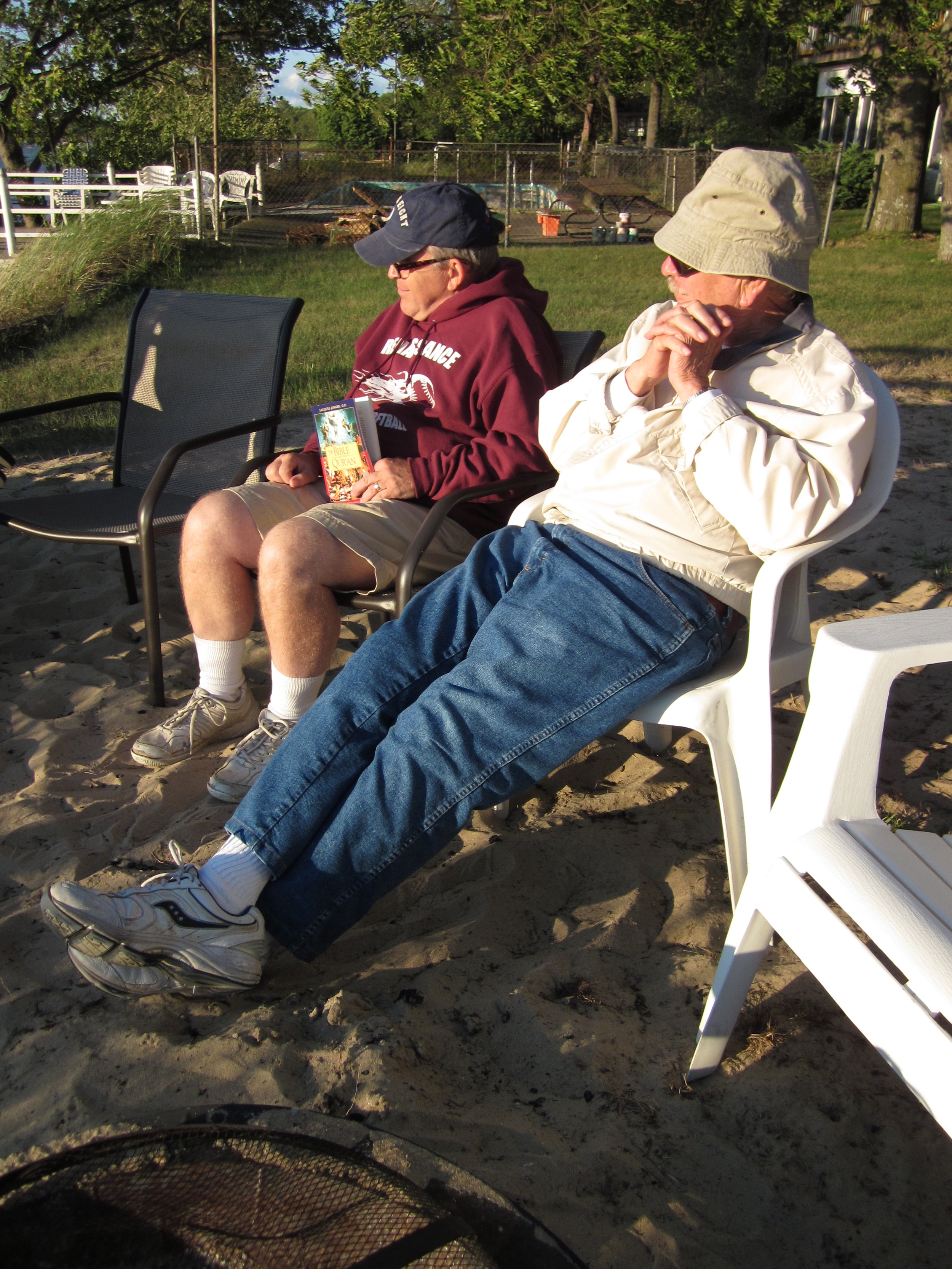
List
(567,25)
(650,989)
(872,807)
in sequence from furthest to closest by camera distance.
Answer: (567,25) → (650,989) → (872,807)

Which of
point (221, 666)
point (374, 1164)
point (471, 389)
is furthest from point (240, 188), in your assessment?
point (374, 1164)

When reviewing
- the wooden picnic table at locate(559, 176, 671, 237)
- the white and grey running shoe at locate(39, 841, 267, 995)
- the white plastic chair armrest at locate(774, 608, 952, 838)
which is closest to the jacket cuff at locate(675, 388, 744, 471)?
the white plastic chair armrest at locate(774, 608, 952, 838)

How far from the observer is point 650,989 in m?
1.81

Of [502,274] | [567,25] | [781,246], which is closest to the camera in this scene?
[781,246]

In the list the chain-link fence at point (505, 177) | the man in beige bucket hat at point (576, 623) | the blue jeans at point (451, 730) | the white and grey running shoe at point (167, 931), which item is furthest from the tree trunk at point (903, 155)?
the white and grey running shoe at point (167, 931)

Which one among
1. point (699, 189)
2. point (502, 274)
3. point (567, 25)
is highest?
point (567, 25)

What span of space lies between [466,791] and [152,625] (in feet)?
4.63

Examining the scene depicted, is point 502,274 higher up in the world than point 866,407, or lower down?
higher up

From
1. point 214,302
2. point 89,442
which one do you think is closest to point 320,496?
point 214,302

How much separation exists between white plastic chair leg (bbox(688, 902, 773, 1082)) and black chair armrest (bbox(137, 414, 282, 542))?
211 cm

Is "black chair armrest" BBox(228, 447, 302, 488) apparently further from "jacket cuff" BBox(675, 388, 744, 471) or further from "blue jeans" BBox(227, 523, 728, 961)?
"jacket cuff" BBox(675, 388, 744, 471)

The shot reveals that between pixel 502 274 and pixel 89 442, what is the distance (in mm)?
3564

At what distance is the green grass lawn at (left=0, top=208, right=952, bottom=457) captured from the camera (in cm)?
640

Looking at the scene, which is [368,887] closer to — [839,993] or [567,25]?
[839,993]
